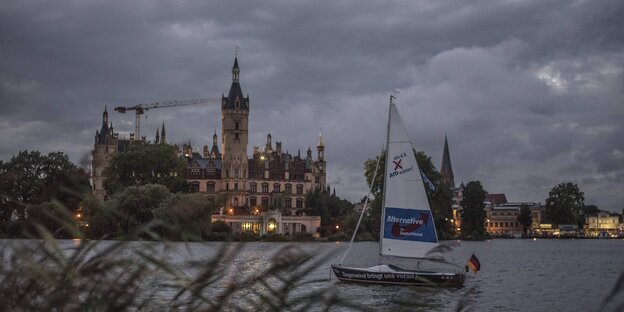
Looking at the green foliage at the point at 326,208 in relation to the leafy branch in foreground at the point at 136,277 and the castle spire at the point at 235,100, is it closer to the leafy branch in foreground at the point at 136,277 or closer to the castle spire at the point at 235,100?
the castle spire at the point at 235,100

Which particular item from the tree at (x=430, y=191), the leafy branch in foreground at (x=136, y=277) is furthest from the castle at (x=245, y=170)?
the leafy branch in foreground at (x=136, y=277)

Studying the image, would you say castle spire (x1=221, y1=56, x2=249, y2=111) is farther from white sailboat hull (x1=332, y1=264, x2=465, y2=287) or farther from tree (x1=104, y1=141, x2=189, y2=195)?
white sailboat hull (x1=332, y1=264, x2=465, y2=287)

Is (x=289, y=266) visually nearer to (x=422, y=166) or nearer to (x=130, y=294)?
(x=130, y=294)

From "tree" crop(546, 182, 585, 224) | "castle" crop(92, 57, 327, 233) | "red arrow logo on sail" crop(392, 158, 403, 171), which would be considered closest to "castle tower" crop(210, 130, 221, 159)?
"castle" crop(92, 57, 327, 233)

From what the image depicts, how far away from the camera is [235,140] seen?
133 meters

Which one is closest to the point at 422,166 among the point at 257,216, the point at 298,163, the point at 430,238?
the point at 257,216

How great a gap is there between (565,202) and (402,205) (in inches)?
6005

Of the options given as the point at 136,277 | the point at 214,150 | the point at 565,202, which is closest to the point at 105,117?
the point at 214,150

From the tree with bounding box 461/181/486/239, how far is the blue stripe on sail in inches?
4013

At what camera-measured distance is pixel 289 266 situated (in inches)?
125

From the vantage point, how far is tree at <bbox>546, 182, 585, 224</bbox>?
17062cm

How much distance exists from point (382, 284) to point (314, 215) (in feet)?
315

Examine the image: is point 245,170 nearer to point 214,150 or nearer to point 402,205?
point 214,150

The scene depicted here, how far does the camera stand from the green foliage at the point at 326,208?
121 metres
